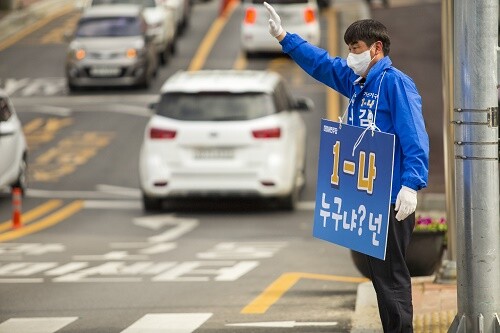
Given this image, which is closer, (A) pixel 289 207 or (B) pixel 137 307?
(B) pixel 137 307

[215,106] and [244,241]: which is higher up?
[215,106]

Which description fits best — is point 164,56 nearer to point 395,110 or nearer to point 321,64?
point 321,64

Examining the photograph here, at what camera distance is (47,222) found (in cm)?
2114

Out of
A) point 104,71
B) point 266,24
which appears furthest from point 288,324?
point 266,24

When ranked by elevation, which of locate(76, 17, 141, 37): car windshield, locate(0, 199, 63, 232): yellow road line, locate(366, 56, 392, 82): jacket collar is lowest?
locate(0, 199, 63, 232): yellow road line

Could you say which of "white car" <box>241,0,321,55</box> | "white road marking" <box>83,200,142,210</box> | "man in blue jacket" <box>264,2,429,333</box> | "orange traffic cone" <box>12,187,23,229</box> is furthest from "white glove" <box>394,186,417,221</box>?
"white car" <box>241,0,321,55</box>

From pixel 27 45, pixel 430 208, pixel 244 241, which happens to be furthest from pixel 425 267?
pixel 27 45

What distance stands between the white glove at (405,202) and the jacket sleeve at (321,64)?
89cm

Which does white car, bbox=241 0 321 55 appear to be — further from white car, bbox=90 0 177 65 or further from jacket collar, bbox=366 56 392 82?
jacket collar, bbox=366 56 392 82

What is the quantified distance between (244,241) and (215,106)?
3497 mm

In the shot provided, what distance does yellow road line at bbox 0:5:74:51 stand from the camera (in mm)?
43531

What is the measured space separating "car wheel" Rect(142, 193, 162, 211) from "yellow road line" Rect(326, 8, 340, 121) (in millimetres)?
8089

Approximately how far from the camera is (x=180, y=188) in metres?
21.5

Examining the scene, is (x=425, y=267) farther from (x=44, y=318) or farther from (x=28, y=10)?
(x=28, y=10)
